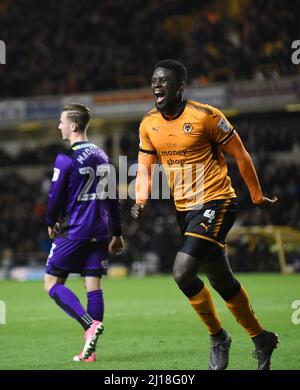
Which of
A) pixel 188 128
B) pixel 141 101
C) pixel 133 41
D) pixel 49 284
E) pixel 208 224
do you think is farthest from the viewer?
pixel 133 41

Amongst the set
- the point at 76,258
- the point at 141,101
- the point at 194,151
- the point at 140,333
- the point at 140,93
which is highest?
the point at 140,93

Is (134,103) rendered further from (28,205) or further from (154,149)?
(154,149)

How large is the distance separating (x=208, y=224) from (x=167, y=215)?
1795cm

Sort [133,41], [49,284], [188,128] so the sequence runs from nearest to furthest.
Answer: [188,128], [49,284], [133,41]

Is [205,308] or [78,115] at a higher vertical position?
[78,115]

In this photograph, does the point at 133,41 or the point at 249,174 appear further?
the point at 133,41

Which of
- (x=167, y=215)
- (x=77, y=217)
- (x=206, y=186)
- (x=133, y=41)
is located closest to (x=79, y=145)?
(x=77, y=217)

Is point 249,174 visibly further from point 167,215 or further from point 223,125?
point 167,215

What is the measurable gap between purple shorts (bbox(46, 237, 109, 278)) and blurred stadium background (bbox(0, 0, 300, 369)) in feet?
21.3

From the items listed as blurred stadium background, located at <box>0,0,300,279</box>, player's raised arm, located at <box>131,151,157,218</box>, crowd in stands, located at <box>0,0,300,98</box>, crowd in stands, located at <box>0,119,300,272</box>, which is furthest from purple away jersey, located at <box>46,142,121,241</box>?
crowd in stands, located at <box>0,0,300,98</box>

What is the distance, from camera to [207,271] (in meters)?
6.09

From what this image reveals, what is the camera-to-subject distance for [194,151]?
6.14m
